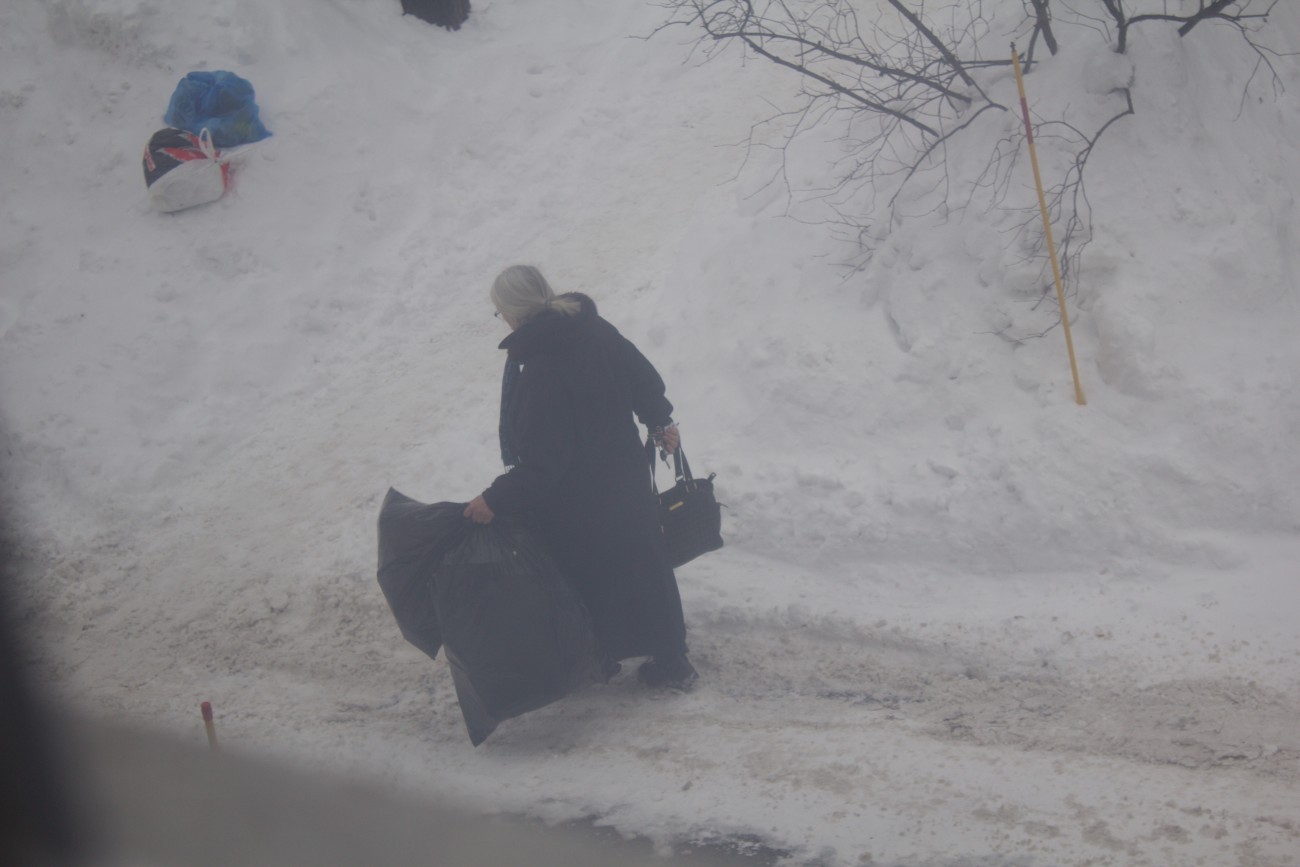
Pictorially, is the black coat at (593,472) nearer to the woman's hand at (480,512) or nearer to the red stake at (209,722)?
the woman's hand at (480,512)

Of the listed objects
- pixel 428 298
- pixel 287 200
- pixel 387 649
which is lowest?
pixel 387 649

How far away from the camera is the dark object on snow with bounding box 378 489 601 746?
153 inches

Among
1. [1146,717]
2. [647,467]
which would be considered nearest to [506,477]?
[647,467]

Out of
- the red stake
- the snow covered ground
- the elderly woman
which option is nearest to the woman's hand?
the elderly woman

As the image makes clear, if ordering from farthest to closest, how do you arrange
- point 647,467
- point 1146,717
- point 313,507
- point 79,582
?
point 313,507 < point 79,582 < point 647,467 < point 1146,717

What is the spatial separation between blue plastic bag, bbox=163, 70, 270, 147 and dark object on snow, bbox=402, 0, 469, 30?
250cm

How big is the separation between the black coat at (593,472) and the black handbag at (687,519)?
99mm

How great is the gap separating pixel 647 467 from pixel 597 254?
4.08 m

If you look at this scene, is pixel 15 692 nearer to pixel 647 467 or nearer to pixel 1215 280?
pixel 647 467

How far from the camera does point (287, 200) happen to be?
8.41m

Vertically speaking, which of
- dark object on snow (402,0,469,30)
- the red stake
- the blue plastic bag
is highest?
dark object on snow (402,0,469,30)

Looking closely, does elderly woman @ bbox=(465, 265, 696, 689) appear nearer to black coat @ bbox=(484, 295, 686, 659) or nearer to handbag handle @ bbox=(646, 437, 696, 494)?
black coat @ bbox=(484, 295, 686, 659)

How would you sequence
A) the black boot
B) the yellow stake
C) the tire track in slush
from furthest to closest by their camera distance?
the yellow stake, the black boot, the tire track in slush

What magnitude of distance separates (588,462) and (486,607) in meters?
0.65
